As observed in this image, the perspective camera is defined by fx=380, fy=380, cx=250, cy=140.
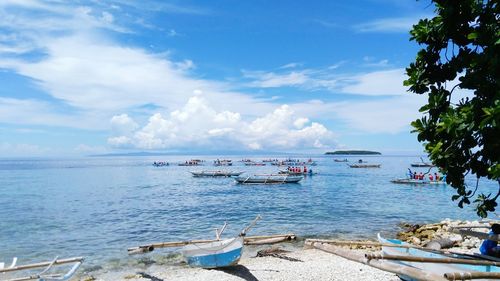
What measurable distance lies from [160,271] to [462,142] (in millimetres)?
15952

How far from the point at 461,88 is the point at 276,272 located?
41.6 ft

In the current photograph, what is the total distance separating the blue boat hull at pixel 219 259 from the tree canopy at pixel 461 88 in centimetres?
1143

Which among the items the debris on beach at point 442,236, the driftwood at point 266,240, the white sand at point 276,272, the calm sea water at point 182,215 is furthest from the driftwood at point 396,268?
the calm sea water at point 182,215

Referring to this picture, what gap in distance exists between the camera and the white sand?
16156 mm

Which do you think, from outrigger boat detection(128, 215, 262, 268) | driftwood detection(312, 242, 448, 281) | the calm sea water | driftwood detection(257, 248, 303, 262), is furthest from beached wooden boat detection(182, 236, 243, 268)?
driftwood detection(312, 242, 448, 281)

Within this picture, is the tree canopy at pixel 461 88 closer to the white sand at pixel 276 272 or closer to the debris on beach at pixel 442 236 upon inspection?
the white sand at pixel 276 272

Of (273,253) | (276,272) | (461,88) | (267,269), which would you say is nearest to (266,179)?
(273,253)

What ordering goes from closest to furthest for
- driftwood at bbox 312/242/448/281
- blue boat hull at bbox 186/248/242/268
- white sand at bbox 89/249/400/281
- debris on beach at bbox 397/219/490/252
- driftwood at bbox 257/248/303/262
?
1. driftwood at bbox 312/242/448/281
2. white sand at bbox 89/249/400/281
3. blue boat hull at bbox 186/248/242/268
4. driftwood at bbox 257/248/303/262
5. debris on beach at bbox 397/219/490/252

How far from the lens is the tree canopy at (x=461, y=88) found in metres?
5.97

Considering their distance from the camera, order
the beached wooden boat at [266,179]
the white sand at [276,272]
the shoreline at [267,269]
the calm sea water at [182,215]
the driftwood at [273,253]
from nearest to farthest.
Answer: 1. the white sand at [276,272]
2. the shoreline at [267,269]
3. the driftwood at [273,253]
4. the calm sea water at [182,215]
5. the beached wooden boat at [266,179]

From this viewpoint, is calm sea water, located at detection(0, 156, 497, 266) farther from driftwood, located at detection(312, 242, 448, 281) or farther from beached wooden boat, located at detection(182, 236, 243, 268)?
driftwood, located at detection(312, 242, 448, 281)

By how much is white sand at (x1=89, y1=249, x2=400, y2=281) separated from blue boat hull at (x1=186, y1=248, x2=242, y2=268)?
0.31 m

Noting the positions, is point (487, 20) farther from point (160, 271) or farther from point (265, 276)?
point (160, 271)

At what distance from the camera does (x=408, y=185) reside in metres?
64.6
